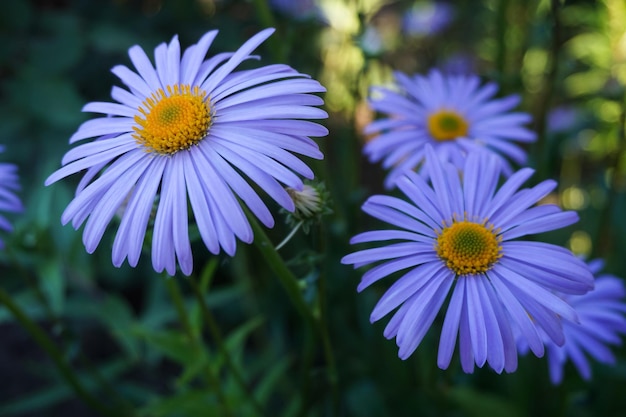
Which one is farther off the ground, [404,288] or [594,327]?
[404,288]

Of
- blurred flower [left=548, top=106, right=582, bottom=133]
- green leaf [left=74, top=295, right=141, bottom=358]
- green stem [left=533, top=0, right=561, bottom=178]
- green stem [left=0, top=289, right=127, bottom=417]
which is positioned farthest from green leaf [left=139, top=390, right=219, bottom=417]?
blurred flower [left=548, top=106, right=582, bottom=133]

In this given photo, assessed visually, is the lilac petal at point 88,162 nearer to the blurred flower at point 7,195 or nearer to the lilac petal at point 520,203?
the blurred flower at point 7,195

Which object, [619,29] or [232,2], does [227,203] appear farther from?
[619,29]

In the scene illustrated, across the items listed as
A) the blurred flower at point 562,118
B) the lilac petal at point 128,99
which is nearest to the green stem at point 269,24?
the lilac petal at point 128,99

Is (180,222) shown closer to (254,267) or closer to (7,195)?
(7,195)

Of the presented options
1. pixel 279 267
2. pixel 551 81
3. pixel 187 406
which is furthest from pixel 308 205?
pixel 551 81

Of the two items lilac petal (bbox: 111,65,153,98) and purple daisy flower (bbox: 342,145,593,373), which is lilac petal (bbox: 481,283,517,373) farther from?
lilac petal (bbox: 111,65,153,98)
